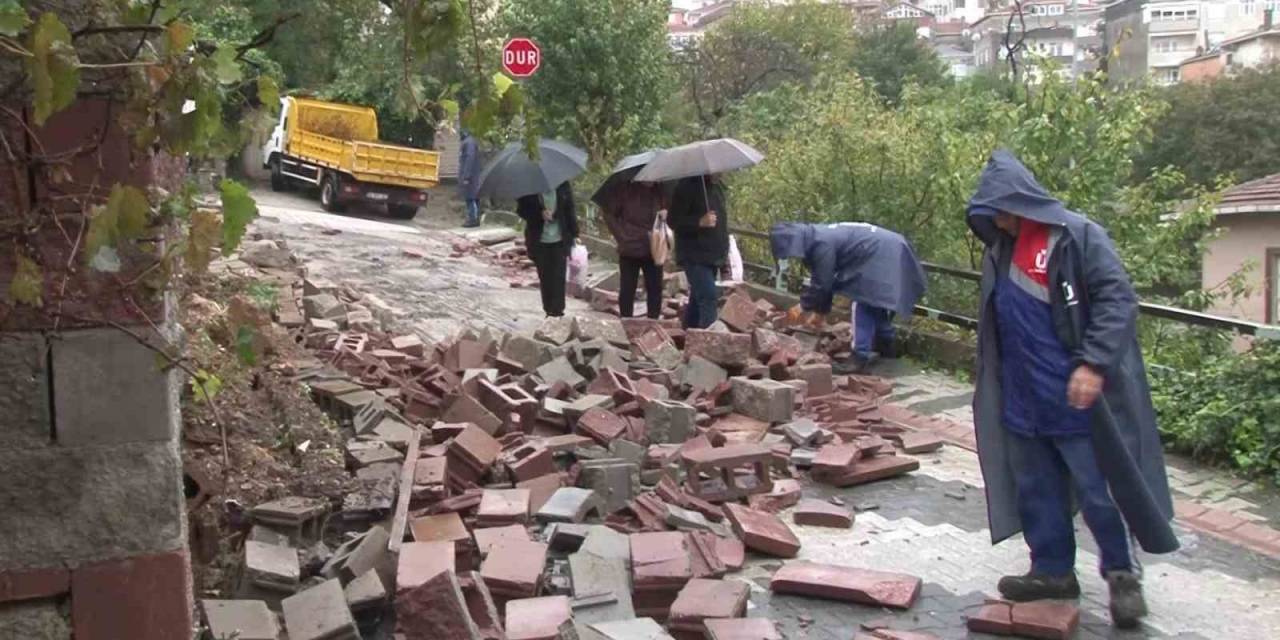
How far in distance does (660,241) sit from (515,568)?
584cm

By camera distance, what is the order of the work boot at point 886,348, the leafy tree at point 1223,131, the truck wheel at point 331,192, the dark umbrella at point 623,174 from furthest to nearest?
the leafy tree at point 1223,131, the truck wheel at point 331,192, the dark umbrella at point 623,174, the work boot at point 886,348

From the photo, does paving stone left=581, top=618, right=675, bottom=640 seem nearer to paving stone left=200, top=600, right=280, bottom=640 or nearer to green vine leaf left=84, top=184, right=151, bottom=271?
paving stone left=200, top=600, right=280, bottom=640

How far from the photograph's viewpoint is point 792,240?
10.4 meters

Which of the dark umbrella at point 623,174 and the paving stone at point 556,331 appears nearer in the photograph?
the paving stone at point 556,331

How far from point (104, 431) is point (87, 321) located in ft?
1.09

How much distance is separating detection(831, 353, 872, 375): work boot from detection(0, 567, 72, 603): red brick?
7661mm

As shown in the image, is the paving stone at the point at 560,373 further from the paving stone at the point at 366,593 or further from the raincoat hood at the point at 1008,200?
the raincoat hood at the point at 1008,200

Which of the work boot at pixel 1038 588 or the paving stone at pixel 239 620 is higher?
the paving stone at pixel 239 620

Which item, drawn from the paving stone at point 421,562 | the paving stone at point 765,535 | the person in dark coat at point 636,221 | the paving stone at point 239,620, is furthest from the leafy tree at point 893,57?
the paving stone at point 239,620

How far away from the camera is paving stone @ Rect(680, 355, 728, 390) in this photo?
29.5 ft

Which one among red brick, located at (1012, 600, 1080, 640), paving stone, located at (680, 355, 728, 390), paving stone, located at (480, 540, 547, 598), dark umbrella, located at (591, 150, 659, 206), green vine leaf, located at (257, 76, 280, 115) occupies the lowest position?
red brick, located at (1012, 600, 1080, 640)

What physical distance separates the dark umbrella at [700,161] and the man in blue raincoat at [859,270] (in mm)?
Result: 704

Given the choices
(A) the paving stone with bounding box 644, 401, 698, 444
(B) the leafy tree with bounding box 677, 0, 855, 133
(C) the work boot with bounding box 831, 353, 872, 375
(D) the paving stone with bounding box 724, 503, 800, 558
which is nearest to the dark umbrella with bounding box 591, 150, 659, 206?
(C) the work boot with bounding box 831, 353, 872, 375

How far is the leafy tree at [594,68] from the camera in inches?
844
